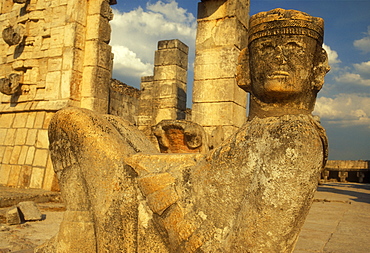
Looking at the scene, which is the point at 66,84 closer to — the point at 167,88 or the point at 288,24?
the point at 288,24

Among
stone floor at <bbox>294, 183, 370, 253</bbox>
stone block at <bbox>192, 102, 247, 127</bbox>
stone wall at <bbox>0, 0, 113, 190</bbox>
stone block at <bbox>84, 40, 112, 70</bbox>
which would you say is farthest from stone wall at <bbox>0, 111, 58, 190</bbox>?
stone floor at <bbox>294, 183, 370, 253</bbox>

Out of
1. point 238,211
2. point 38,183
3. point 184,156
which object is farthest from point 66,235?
point 38,183

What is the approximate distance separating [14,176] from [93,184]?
19.2 feet

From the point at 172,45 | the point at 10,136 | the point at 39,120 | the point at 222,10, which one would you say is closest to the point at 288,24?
the point at 39,120

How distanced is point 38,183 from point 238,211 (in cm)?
599

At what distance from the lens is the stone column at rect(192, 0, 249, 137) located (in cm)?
775

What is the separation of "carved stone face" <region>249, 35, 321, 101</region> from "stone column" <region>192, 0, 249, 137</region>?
5668 mm

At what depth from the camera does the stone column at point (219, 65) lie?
7.75 meters

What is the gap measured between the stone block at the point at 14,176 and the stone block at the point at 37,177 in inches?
16.4

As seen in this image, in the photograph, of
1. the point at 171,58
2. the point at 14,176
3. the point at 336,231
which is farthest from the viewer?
the point at 171,58

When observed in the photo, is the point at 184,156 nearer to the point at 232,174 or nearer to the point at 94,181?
the point at 232,174

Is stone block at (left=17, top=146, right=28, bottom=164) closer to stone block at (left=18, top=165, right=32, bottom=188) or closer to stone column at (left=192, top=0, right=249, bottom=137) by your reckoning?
stone block at (left=18, top=165, right=32, bottom=188)

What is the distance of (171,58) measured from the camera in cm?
1334

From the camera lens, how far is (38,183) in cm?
683
